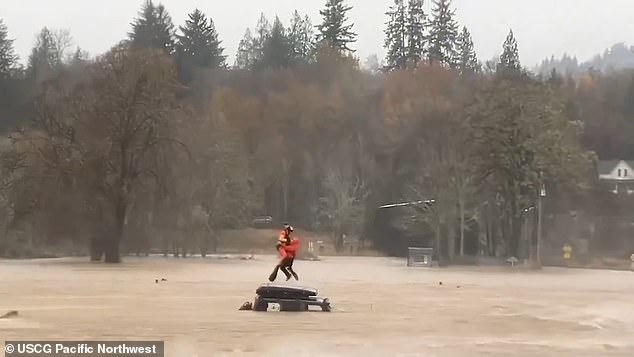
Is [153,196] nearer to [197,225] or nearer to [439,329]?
[197,225]

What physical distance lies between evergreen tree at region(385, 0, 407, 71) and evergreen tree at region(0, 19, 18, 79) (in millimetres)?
39161

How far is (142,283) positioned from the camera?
32.1 meters

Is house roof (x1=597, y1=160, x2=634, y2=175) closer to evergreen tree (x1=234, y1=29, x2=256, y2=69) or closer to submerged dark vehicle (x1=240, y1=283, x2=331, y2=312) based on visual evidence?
evergreen tree (x1=234, y1=29, x2=256, y2=69)

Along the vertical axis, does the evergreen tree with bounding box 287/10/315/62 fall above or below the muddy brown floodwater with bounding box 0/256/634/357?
above

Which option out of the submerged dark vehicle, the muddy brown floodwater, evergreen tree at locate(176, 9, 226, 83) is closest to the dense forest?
Result: evergreen tree at locate(176, 9, 226, 83)

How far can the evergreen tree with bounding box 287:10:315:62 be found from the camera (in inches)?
4524

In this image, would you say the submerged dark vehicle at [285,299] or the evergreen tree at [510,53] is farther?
the evergreen tree at [510,53]

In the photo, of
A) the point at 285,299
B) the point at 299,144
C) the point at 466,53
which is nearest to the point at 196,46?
the point at 299,144

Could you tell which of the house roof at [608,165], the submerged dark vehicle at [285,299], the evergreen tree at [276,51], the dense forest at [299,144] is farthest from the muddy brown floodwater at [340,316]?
the evergreen tree at [276,51]

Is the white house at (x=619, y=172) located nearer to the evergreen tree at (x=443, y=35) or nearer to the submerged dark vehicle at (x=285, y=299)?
the evergreen tree at (x=443, y=35)

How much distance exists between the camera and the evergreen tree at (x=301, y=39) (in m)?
115

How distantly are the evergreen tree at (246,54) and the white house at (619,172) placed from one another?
42504mm

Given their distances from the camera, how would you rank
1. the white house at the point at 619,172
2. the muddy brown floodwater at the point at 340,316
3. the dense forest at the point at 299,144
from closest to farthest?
the muddy brown floodwater at the point at 340,316 < the dense forest at the point at 299,144 < the white house at the point at 619,172

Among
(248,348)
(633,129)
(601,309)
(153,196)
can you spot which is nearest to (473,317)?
(601,309)
